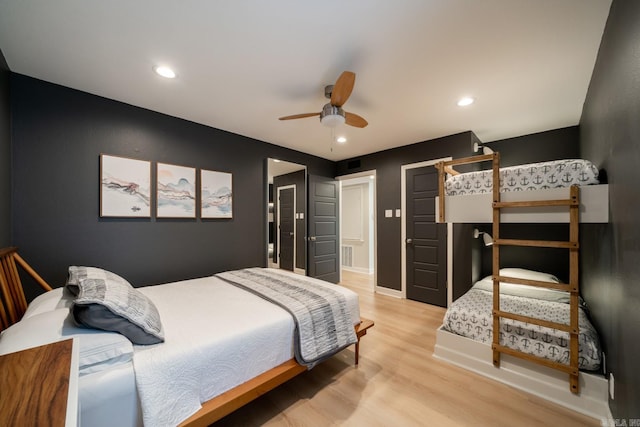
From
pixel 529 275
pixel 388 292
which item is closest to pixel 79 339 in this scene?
pixel 388 292

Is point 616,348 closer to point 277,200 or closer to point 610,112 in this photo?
point 610,112

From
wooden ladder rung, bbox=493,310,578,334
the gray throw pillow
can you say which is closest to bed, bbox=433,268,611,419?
wooden ladder rung, bbox=493,310,578,334

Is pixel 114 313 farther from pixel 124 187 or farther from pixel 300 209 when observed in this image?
pixel 300 209

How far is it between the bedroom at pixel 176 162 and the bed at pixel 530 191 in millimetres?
127

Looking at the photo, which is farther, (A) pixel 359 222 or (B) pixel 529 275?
(A) pixel 359 222

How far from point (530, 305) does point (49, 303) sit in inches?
153

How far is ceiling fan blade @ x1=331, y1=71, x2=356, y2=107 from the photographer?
1.71 metres

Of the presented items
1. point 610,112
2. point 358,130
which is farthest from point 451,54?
point 358,130

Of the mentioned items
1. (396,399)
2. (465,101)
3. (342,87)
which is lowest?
(396,399)

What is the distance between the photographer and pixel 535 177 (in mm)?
1876

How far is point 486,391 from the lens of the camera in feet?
6.02

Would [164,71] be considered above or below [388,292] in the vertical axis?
above

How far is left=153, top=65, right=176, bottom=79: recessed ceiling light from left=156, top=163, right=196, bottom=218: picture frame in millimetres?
1059

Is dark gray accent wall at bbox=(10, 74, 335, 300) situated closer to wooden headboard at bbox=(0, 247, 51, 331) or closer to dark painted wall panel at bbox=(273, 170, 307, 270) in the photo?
wooden headboard at bbox=(0, 247, 51, 331)
